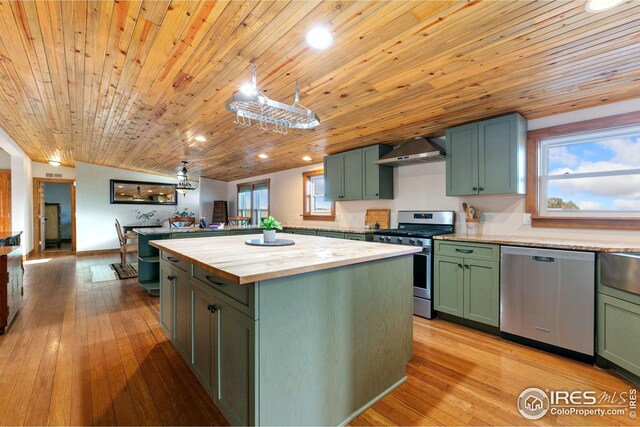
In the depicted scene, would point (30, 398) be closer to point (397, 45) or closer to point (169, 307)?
point (169, 307)

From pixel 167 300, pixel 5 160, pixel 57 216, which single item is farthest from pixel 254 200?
pixel 57 216

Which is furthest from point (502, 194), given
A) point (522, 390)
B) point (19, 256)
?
point (19, 256)

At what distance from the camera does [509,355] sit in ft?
7.86

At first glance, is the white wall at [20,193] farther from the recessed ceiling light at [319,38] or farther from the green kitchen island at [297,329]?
the recessed ceiling light at [319,38]

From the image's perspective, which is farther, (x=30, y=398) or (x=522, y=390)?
(x=522, y=390)

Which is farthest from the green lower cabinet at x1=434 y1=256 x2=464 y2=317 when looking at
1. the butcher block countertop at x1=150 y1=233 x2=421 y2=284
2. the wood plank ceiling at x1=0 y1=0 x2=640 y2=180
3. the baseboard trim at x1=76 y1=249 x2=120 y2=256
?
the baseboard trim at x1=76 y1=249 x2=120 y2=256

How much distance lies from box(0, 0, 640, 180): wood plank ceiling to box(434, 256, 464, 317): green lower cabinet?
1541 millimetres

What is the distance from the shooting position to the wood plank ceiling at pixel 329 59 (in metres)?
1.55

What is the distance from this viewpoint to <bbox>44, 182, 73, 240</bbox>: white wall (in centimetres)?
1000

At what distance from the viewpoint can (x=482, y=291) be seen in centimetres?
280

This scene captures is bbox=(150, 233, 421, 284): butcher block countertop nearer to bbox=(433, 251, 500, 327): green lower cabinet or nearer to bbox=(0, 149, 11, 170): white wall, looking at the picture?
bbox=(433, 251, 500, 327): green lower cabinet

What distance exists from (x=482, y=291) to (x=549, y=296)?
523 millimetres

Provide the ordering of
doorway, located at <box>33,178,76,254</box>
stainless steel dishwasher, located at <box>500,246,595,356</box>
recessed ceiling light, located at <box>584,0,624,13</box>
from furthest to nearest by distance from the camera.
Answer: doorway, located at <box>33,178,76,254</box>, stainless steel dishwasher, located at <box>500,246,595,356</box>, recessed ceiling light, located at <box>584,0,624,13</box>

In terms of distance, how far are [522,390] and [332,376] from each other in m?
1.38
